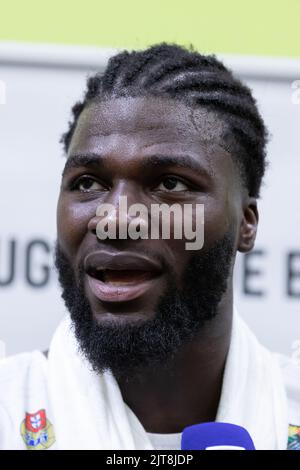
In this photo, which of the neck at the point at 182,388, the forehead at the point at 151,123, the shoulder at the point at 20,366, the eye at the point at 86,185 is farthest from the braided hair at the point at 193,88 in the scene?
the shoulder at the point at 20,366

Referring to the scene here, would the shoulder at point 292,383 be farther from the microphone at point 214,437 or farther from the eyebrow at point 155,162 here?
the eyebrow at point 155,162

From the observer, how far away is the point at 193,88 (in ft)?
3.26

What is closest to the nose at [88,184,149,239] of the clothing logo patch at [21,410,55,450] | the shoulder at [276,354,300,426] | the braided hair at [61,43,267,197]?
the braided hair at [61,43,267,197]

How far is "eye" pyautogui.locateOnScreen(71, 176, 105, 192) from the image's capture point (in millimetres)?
951

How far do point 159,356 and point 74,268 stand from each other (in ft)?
0.56

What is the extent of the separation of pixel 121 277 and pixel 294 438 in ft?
1.17

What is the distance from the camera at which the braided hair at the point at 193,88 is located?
0.98 meters

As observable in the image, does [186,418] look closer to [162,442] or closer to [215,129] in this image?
[162,442]

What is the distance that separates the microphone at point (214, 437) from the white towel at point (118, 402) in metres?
0.16

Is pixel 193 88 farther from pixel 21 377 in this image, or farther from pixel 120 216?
pixel 21 377

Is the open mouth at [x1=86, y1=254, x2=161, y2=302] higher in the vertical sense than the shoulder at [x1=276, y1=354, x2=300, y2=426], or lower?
higher

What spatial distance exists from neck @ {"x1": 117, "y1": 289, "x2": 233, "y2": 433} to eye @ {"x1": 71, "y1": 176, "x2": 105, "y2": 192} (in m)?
0.27

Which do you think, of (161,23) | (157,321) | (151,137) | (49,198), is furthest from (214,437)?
(161,23)

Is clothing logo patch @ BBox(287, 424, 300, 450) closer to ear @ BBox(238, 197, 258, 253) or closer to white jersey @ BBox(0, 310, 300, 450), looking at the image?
white jersey @ BBox(0, 310, 300, 450)
